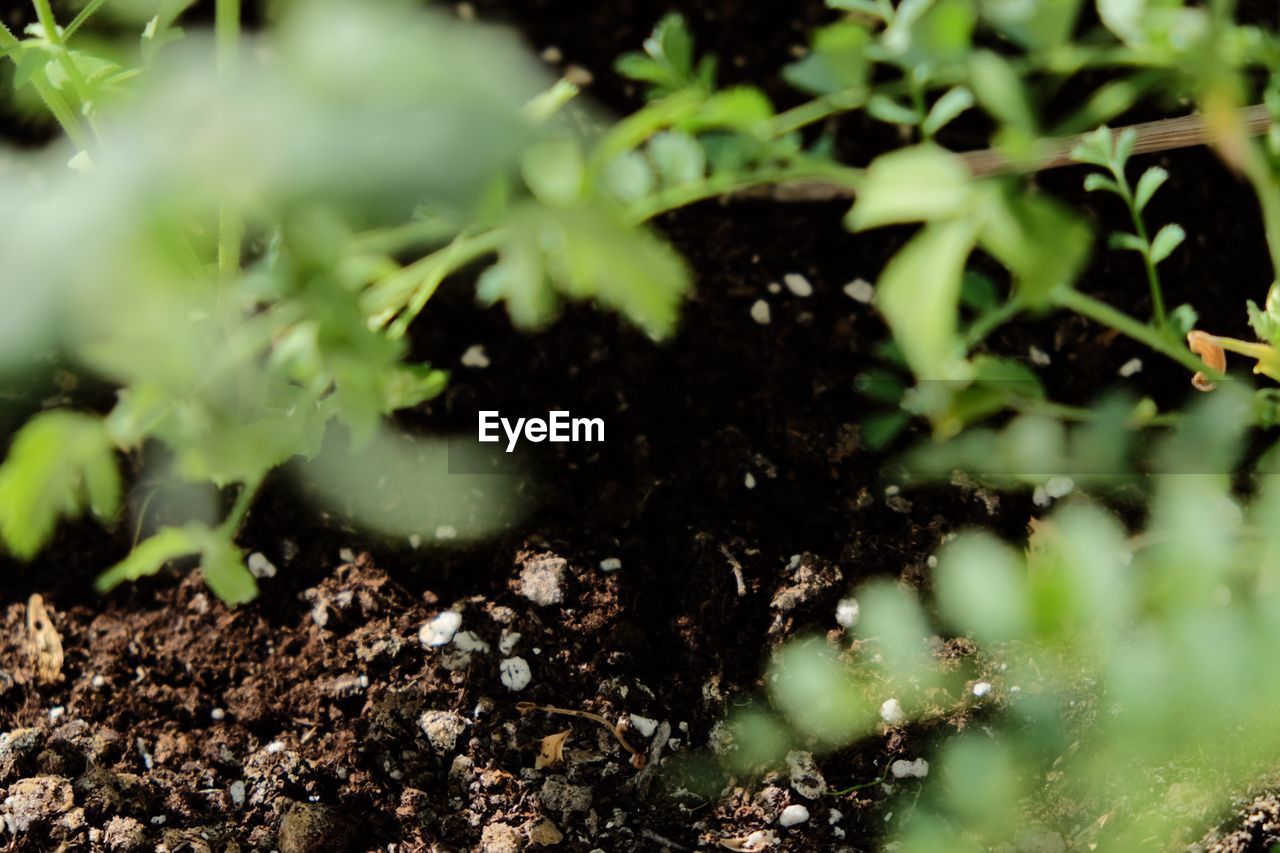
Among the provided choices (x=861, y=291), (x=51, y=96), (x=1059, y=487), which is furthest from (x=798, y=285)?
(x=51, y=96)

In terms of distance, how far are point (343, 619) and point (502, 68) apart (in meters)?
0.82

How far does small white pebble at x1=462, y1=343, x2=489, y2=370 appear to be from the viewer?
1396 mm

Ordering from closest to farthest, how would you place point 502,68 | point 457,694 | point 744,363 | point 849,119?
1. point 502,68
2. point 457,694
3. point 744,363
4. point 849,119

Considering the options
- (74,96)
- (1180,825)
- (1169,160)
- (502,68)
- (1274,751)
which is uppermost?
(502,68)

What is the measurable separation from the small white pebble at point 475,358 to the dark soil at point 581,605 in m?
0.01

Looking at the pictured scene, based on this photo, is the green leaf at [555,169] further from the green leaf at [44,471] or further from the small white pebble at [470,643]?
the small white pebble at [470,643]

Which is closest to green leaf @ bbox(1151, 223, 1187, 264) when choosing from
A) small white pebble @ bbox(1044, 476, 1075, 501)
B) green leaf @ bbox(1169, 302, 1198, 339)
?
green leaf @ bbox(1169, 302, 1198, 339)

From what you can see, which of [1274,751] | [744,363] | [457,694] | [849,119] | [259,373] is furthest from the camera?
[849,119]

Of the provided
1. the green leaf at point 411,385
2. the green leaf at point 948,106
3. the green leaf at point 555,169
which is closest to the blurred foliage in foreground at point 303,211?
the green leaf at point 555,169

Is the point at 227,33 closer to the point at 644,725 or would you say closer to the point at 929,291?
the point at 929,291

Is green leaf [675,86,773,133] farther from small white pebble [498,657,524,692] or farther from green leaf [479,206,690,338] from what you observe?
small white pebble [498,657,524,692]

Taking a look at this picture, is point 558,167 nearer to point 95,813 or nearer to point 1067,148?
point 1067,148

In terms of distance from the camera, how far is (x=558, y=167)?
0.63 m

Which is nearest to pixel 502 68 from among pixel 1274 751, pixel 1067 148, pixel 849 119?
pixel 1067 148
